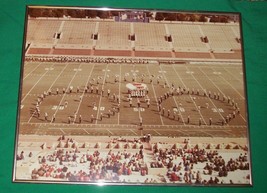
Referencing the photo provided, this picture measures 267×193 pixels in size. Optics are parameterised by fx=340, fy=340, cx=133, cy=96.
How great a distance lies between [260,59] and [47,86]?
69.2 inches

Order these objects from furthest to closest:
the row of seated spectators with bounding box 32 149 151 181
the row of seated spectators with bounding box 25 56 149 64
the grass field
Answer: the row of seated spectators with bounding box 25 56 149 64 → the grass field → the row of seated spectators with bounding box 32 149 151 181

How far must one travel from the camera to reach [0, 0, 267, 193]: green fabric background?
248 cm

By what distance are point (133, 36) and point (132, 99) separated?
0.54m

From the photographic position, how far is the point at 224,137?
2604 millimetres

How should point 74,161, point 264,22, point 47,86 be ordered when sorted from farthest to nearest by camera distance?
point 264,22
point 47,86
point 74,161

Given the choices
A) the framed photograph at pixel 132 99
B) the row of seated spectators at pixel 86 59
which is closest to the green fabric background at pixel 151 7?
the framed photograph at pixel 132 99

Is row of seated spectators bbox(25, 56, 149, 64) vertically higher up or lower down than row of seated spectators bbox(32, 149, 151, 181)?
higher up

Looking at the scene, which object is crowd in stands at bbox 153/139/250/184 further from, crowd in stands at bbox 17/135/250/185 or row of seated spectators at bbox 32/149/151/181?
row of seated spectators at bbox 32/149/151/181

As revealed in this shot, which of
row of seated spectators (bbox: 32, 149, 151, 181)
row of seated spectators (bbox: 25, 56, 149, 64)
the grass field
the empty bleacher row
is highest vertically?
the empty bleacher row

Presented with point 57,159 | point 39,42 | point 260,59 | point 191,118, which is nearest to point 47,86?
point 39,42

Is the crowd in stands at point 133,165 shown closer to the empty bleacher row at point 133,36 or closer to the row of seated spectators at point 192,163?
the row of seated spectators at point 192,163

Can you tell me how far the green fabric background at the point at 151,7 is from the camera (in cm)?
248

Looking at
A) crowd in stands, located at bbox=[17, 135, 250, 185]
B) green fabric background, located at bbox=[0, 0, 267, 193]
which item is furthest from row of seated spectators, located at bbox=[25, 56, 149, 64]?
crowd in stands, located at bbox=[17, 135, 250, 185]

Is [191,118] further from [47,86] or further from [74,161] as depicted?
[47,86]
